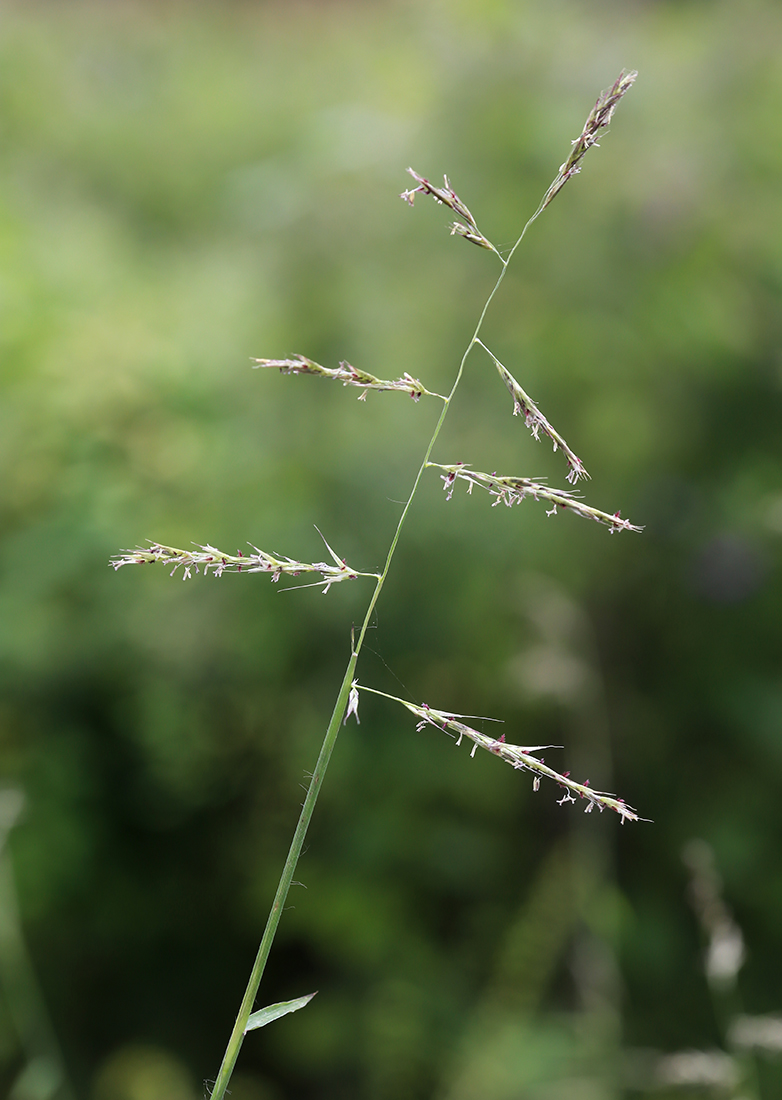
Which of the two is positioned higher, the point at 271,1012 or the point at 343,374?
the point at 343,374

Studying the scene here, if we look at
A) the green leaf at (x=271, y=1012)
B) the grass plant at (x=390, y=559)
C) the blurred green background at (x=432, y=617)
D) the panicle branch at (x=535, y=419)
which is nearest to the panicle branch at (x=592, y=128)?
the grass plant at (x=390, y=559)

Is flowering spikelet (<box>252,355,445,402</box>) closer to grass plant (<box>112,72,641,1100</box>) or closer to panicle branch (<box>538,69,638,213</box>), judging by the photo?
grass plant (<box>112,72,641,1100</box>)

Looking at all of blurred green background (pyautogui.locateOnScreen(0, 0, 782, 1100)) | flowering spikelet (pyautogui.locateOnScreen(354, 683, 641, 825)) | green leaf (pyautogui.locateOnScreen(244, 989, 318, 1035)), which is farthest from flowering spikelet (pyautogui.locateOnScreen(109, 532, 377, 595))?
blurred green background (pyautogui.locateOnScreen(0, 0, 782, 1100))

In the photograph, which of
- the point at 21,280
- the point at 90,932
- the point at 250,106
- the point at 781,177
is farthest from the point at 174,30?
the point at 90,932

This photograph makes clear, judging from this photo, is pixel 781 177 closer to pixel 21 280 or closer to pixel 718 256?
pixel 718 256

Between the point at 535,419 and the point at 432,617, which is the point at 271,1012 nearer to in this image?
the point at 535,419

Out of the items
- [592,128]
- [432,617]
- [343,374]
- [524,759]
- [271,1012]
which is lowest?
[432,617]

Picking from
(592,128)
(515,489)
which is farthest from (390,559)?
(592,128)

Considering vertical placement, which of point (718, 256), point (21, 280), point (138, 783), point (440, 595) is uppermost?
point (718, 256)

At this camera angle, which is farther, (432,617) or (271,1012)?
(432,617)
